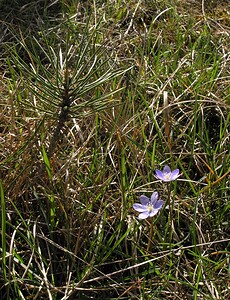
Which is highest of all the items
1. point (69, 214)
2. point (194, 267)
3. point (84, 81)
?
point (84, 81)

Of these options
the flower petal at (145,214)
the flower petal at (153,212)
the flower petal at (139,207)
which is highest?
the flower petal at (153,212)

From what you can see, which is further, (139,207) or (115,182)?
(115,182)

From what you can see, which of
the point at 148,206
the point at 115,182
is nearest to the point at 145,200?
the point at 148,206

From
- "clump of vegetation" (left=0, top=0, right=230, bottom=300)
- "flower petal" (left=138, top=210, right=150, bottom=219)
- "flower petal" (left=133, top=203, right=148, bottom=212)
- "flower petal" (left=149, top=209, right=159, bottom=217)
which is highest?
"flower petal" (left=149, top=209, right=159, bottom=217)

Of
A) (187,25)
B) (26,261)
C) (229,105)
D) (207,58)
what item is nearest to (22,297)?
(26,261)

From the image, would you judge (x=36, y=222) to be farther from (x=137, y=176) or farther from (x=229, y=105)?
(x=229, y=105)

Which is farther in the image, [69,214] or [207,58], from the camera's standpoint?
[207,58]

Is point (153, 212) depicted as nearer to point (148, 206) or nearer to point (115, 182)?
point (148, 206)

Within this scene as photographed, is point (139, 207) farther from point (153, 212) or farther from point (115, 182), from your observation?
point (115, 182)
